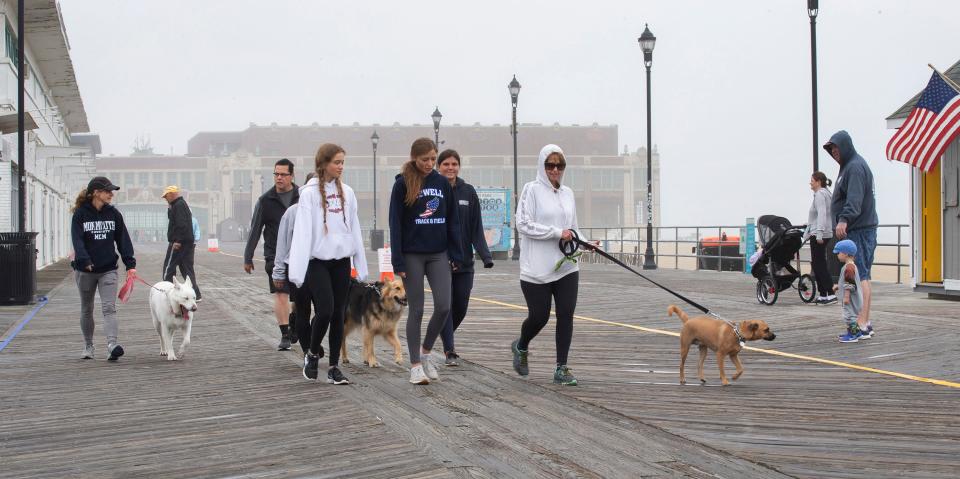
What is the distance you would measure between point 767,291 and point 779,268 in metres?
0.43

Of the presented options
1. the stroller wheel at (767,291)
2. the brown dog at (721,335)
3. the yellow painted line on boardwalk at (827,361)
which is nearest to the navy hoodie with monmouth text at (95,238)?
the brown dog at (721,335)

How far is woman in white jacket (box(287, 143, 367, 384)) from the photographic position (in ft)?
25.3

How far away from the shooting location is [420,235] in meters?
7.82

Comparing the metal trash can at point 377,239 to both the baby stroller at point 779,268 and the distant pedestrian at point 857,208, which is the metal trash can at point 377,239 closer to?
the baby stroller at point 779,268

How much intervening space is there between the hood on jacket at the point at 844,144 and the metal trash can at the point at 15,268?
1247cm

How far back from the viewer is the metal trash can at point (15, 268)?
17219 millimetres

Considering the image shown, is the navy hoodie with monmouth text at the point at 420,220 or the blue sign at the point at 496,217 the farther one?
the blue sign at the point at 496,217

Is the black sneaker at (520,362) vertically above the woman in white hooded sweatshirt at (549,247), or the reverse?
the woman in white hooded sweatshirt at (549,247)

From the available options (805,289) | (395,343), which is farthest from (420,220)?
(805,289)

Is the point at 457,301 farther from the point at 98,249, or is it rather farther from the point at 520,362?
the point at 98,249

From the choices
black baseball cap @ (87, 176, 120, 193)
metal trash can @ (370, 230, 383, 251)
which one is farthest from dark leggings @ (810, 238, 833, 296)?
metal trash can @ (370, 230, 383, 251)

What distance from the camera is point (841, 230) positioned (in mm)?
10328

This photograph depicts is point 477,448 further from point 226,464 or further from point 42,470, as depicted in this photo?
point 42,470

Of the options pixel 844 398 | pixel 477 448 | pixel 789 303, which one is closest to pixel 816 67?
pixel 789 303
